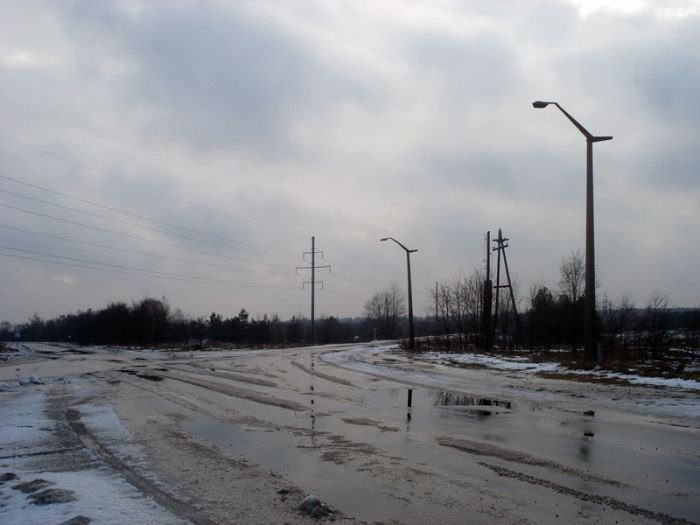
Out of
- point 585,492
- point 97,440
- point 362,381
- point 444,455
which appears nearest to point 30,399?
point 97,440

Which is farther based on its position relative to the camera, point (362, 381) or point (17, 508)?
point (362, 381)

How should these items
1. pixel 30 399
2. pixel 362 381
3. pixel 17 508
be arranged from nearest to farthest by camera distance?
pixel 17 508 < pixel 30 399 < pixel 362 381

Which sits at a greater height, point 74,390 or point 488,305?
point 488,305

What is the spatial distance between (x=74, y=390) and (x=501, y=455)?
13.3 meters

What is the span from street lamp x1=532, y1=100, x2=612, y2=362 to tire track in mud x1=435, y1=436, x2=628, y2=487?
11858mm

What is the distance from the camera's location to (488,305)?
3697 cm

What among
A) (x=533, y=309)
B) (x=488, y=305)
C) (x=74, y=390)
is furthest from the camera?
(x=533, y=309)

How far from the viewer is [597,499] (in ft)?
18.6

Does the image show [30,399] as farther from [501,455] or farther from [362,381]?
[501,455]

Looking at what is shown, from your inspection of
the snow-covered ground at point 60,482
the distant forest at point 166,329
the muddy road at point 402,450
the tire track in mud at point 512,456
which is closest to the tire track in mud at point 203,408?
the muddy road at point 402,450

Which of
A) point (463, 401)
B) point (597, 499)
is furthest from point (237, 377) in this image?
point (597, 499)

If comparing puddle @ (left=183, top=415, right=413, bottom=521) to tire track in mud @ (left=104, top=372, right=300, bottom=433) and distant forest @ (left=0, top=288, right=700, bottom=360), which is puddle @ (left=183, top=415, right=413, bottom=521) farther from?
distant forest @ (left=0, top=288, right=700, bottom=360)

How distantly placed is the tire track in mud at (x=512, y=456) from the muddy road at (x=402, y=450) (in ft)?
0.09

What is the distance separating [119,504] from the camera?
539cm
